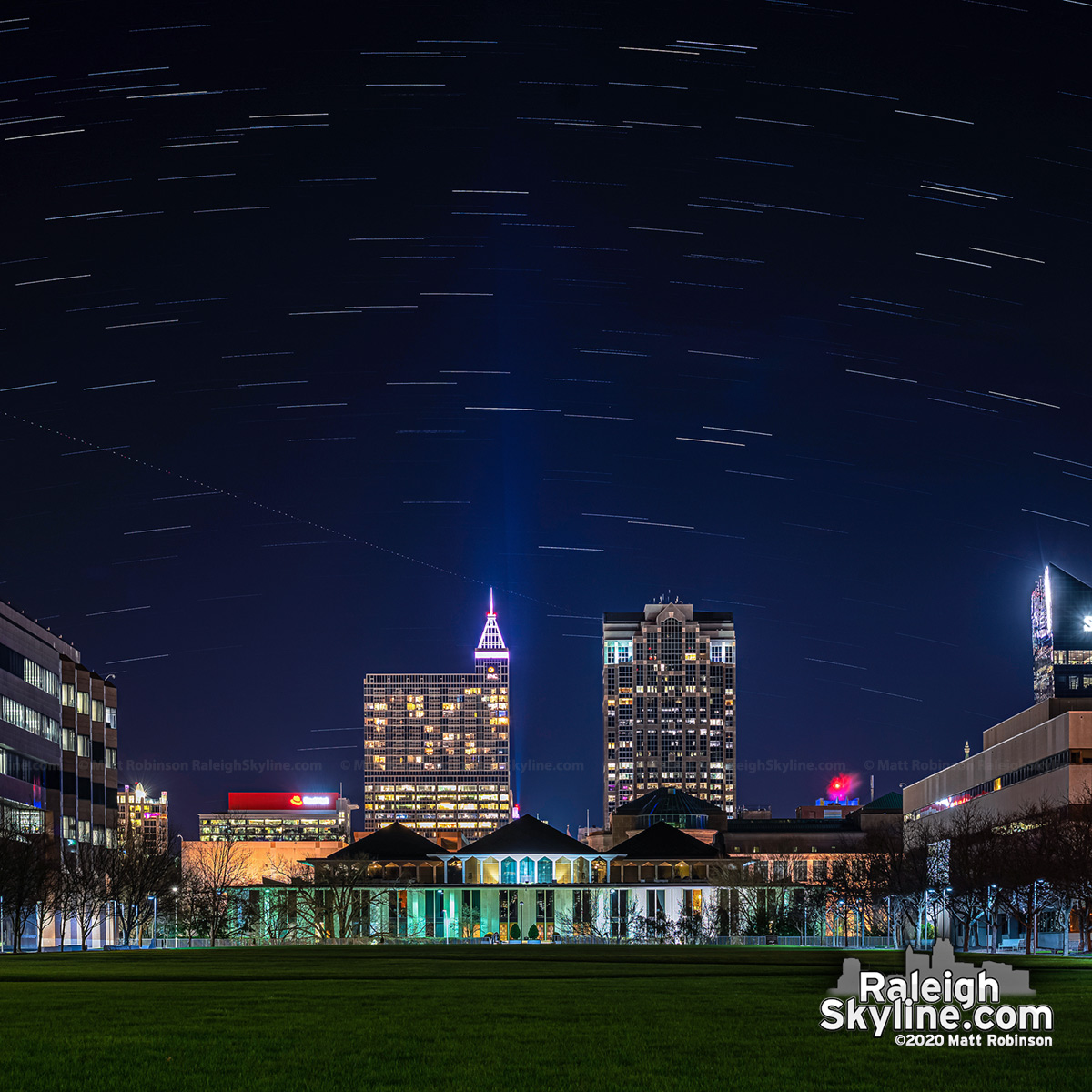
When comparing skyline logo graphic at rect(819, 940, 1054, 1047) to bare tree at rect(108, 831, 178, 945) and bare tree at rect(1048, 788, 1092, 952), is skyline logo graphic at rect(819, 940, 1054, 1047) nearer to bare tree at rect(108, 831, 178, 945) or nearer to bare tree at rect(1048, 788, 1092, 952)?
bare tree at rect(1048, 788, 1092, 952)

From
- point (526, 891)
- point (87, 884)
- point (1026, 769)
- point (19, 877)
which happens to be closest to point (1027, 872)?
point (1026, 769)

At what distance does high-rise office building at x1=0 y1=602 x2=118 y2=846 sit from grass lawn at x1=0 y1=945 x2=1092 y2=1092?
79671 mm

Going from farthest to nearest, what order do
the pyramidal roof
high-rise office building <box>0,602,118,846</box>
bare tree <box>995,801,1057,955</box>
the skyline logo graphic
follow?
the pyramidal roof → high-rise office building <box>0,602,118,846</box> → bare tree <box>995,801,1057,955</box> → the skyline logo graphic

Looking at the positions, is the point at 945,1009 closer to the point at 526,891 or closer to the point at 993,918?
the point at 993,918

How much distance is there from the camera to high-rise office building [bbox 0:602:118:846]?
12412 centimetres

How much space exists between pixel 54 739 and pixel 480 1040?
402ft

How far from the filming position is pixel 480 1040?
26719 millimetres

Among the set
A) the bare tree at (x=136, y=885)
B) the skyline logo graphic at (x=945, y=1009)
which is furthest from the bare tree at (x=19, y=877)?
the skyline logo graphic at (x=945, y=1009)

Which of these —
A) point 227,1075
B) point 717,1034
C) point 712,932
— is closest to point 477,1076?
Result: point 227,1075

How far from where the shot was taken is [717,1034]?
27922 mm

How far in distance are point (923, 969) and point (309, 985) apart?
2542 cm

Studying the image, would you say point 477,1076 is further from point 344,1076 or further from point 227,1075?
point 227,1075

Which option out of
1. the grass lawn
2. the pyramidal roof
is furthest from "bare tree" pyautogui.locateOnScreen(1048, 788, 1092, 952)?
the pyramidal roof

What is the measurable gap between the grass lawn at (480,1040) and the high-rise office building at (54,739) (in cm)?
7967
